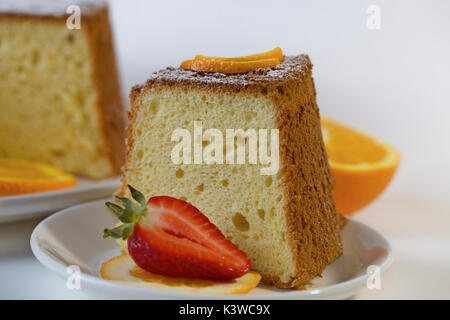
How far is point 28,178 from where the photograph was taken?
6.35ft

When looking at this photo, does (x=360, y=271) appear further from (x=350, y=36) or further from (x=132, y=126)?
(x=350, y=36)

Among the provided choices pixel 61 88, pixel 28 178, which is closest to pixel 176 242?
pixel 28 178

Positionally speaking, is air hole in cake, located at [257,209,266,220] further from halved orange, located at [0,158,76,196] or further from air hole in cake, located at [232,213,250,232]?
halved orange, located at [0,158,76,196]

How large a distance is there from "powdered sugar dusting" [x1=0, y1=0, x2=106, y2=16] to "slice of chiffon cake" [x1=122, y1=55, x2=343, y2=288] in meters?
0.96

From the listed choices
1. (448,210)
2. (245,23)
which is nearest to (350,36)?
(245,23)

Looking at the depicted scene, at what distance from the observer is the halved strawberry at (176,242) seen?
1.20m

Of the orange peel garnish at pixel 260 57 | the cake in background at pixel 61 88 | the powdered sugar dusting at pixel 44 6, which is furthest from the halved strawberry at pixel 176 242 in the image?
the powdered sugar dusting at pixel 44 6

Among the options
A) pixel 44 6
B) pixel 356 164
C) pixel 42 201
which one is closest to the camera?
pixel 42 201

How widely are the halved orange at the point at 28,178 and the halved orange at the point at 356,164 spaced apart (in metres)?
0.81

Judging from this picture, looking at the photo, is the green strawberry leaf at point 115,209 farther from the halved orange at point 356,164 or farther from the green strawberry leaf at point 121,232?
the halved orange at point 356,164

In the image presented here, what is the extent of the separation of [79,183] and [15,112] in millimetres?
368

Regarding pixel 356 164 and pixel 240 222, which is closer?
pixel 240 222

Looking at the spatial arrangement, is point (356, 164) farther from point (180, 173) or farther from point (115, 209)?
point (115, 209)

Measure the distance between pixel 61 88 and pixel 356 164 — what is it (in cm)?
106
